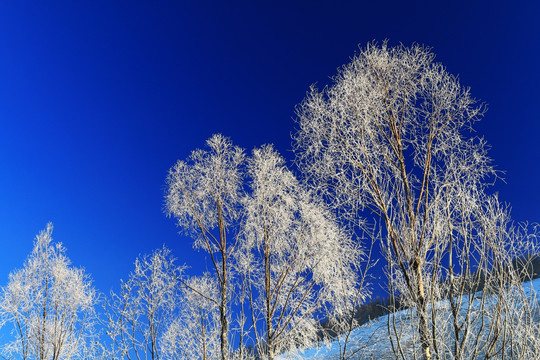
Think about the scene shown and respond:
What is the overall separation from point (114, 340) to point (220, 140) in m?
7.80

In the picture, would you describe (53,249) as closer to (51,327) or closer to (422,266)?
(51,327)

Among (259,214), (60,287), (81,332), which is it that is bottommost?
(81,332)

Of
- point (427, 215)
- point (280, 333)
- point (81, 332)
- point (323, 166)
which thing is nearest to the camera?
point (427, 215)

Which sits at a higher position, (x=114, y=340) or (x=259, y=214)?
(x=259, y=214)

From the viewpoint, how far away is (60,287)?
46.5 feet


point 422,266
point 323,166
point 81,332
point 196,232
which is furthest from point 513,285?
point 81,332

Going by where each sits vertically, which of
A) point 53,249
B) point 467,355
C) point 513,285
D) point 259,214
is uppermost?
point 53,249

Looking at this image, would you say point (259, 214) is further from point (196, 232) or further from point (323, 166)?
point (323, 166)

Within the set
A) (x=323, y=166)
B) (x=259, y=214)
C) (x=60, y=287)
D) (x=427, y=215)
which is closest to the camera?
(x=427, y=215)

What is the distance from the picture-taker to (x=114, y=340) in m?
3.90

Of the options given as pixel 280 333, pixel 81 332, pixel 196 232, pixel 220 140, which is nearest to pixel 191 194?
pixel 196 232

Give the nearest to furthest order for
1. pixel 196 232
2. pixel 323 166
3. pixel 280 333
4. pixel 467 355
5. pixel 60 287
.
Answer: pixel 467 355 < pixel 323 166 < pixel 280 333 < pixel 196 232 < pixel 60 287

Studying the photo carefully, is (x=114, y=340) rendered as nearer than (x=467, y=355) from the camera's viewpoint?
No

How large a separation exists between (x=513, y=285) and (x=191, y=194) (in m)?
8.82
